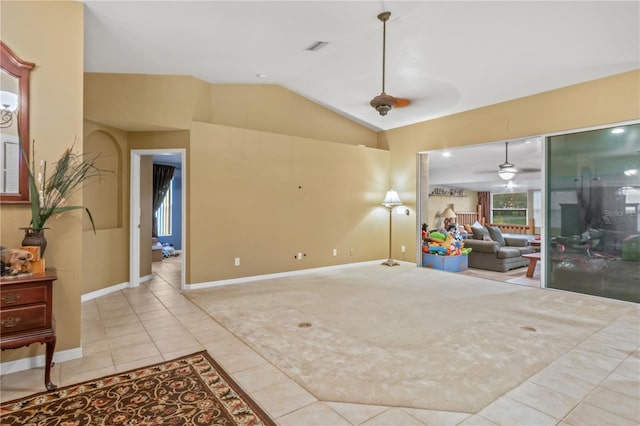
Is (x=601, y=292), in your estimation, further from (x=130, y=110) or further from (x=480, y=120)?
(x=130, y=110)

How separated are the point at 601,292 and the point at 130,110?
744cm

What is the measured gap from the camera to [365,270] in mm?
6824

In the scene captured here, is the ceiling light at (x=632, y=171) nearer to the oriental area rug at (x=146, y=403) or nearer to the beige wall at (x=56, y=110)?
the oriental area rug at (x=146, y=403)

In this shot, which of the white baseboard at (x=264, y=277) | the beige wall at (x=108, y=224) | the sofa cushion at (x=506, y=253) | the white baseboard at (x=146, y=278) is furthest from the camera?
the sofa cushion at (x=506, y=253)

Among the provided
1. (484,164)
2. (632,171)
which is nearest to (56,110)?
(632,171)

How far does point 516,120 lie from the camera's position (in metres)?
5.64

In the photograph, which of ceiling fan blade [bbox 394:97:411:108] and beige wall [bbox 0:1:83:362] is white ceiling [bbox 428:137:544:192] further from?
beige wall [bbox 0:1:83:362]

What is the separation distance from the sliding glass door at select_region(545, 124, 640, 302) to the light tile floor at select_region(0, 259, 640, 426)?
1004 mm

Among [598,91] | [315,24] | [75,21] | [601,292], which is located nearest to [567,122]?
[598,91]

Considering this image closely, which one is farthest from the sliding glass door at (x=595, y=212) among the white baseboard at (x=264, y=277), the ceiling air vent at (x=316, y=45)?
the ceiling air vent at (x=316, y=45)

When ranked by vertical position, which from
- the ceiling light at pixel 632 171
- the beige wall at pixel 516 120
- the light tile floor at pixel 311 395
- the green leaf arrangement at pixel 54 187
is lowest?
the light tile floor at pixel 311 395

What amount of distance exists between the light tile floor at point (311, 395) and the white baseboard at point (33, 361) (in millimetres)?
61

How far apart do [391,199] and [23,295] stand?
6.32 metres

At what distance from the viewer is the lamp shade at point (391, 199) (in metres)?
7.35
